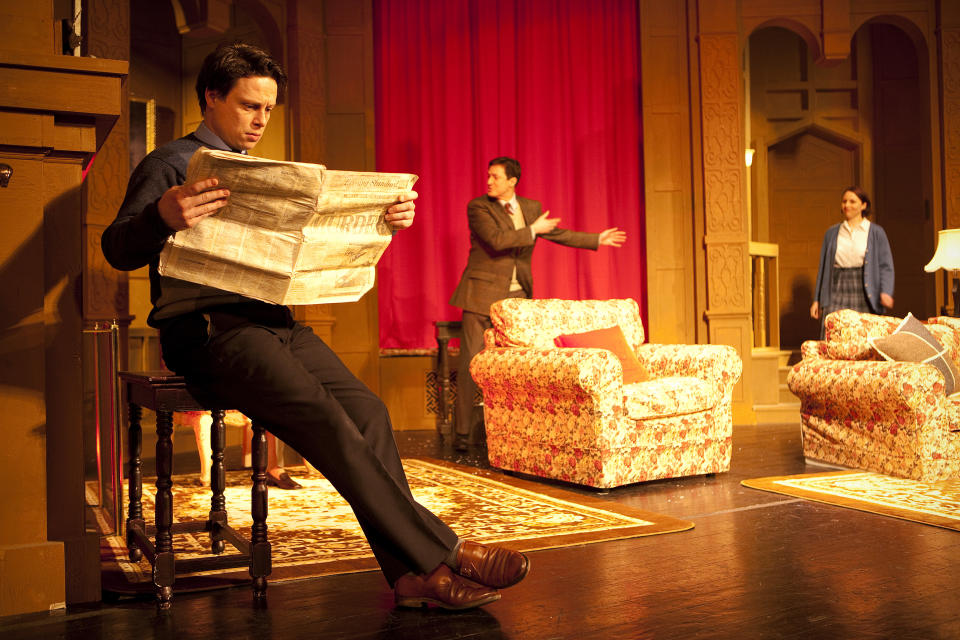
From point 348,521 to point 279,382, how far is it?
1417mm

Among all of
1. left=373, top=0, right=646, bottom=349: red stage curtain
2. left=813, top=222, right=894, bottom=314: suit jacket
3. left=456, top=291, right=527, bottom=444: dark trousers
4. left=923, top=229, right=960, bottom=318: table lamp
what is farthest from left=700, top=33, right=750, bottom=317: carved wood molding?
left=456, top=291, right=527, bottom=444: dark trousers

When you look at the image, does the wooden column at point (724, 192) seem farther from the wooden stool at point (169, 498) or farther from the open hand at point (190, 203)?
the open hand at point (190, 203)

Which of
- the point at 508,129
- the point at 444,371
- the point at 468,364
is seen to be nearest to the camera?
the point at 468,364

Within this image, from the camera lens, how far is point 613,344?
4477 millimetres

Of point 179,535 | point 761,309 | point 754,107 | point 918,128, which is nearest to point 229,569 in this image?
point 179,535

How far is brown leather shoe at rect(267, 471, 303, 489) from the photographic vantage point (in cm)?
411

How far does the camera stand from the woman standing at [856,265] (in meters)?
6.24

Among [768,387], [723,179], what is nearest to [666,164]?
[723,179]

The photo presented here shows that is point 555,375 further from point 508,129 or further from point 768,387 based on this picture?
point 768,387

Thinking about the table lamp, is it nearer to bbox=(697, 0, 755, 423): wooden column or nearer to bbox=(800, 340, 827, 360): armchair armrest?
bbox=(697, 0, 755, 423): wooden column

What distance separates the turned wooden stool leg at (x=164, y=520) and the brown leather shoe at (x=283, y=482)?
176 centimetres

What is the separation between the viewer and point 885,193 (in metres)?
8.52

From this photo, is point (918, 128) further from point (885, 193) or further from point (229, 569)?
point (229, 569)

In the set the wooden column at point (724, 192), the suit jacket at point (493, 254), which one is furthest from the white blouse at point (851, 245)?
the suit jacket at point (493, 254)
